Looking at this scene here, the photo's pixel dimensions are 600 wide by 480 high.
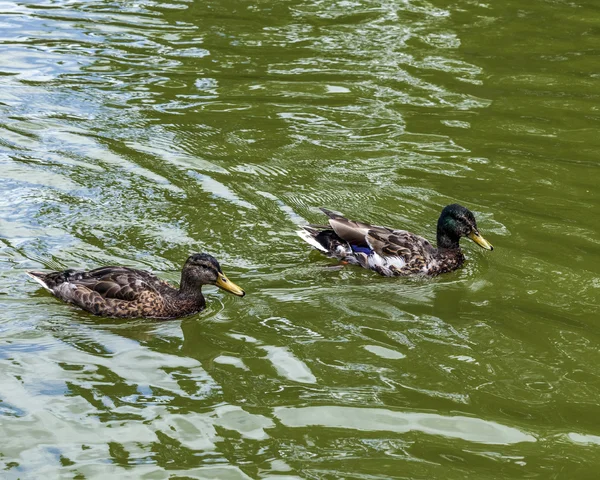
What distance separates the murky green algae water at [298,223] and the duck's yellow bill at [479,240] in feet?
0.73

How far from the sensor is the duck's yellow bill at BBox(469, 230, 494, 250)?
33.1ft

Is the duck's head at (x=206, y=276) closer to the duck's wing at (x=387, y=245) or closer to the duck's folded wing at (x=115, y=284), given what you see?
the duck's folded wing at (x=115, y=284)

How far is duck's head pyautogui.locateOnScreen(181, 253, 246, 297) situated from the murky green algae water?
25 cm

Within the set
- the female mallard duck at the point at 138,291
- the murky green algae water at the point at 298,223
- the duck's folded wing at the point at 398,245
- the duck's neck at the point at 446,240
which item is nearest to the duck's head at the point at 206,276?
the female mallard duck at the point at 138,291

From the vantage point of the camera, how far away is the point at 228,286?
9.01 m

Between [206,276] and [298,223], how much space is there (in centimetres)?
212

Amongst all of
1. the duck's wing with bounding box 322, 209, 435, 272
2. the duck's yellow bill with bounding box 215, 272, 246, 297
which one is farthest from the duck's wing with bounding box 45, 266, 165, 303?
the duck's wing with bounding box 322, 209, 435, 272

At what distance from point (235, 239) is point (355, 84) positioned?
5098 mm

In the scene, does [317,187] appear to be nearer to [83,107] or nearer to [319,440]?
[83,107]

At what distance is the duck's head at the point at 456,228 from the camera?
1014cm

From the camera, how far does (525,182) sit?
11922 mm

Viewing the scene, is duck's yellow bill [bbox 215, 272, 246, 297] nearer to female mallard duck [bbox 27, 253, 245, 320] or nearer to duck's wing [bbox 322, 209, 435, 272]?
female mallard duck [bbox 27, 253, 245, 320]

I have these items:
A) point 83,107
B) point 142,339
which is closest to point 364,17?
point 83,107

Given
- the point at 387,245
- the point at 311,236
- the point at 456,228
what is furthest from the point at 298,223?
the point at 456,228
